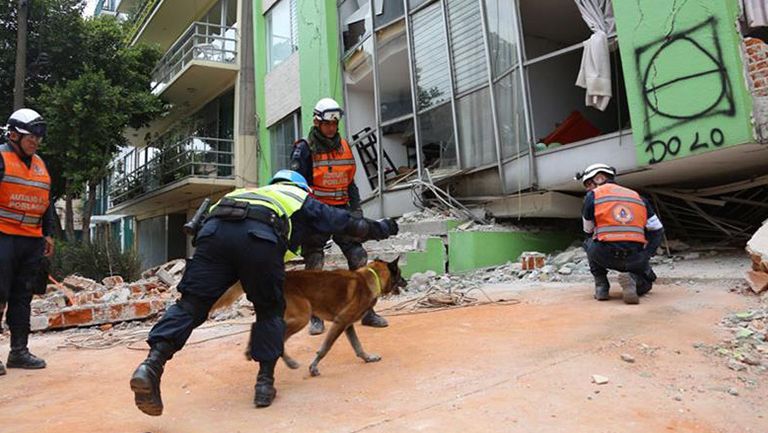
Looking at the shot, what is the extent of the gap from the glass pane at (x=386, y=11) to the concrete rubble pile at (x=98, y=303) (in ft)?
20.0

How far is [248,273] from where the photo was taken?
290cm

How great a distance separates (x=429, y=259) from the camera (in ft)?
25.6

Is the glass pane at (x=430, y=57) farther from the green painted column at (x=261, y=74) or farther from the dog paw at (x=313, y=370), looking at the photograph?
the dog paw at (x=313, y=370)

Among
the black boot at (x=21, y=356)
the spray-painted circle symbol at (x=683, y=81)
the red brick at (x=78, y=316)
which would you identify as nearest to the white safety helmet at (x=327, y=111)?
the black boot at (x=21, y=356)

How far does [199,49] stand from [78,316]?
457 inches

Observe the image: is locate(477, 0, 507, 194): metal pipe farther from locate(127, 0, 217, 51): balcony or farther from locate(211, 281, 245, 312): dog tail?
locate(127, 0, 217, 51): balcony

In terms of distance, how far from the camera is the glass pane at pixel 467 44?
8789 mm

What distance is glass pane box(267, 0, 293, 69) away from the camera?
46.3 ft

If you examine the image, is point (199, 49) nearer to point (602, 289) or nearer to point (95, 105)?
point (95, 105)

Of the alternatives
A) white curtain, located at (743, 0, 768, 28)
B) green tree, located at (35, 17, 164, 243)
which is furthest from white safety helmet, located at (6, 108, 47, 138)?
green tree, located at (35, 17, 164, 243)

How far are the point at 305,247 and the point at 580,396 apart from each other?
98.2 inches

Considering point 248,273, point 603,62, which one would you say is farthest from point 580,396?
point 603,62

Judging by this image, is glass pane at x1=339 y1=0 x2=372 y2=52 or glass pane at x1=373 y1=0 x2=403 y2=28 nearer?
glass pane at x1=373 y1=0 x2=403 y2=28

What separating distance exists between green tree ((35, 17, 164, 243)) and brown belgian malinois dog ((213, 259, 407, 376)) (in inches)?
415
